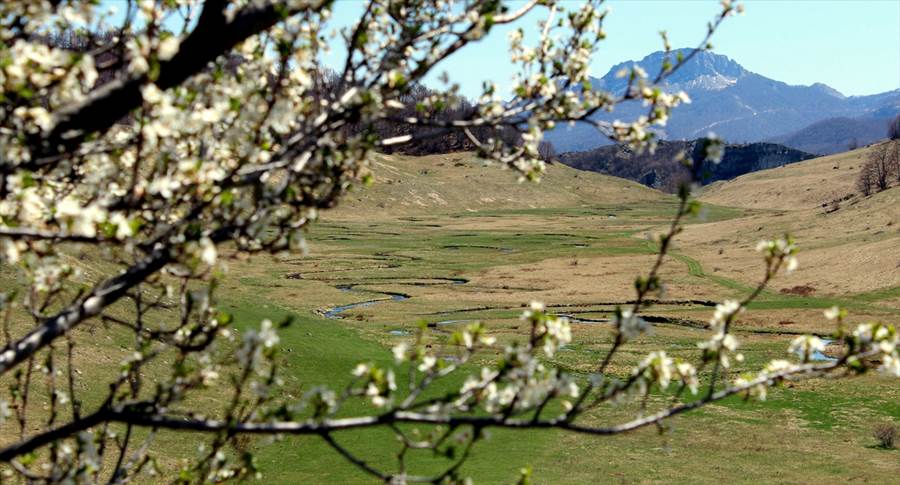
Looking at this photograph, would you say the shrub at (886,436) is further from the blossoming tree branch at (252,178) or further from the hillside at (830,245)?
the blossoming tree branch at (252,178)

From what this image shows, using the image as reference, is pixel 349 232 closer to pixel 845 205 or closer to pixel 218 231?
pixel 845 205

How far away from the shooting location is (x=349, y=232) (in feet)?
374

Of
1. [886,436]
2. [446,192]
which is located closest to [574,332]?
[886,436]

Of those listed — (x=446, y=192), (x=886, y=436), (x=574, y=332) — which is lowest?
(x=574, y=332)

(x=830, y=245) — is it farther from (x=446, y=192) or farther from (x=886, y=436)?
(x=446, y=192)

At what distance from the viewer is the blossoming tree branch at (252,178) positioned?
12.8 ft

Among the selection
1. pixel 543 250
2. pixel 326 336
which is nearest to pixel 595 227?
pixel 543 250

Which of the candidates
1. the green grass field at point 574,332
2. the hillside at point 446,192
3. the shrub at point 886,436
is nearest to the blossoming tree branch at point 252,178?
the green grass field at point 574,332

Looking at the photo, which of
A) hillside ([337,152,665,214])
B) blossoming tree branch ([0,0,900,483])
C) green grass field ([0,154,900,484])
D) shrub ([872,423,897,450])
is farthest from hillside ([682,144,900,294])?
hillside ([337,152,665,214])

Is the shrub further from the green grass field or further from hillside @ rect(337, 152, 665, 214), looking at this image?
hillside @ rect(337, 152, 665, 214)

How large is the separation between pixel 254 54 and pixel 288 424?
113 inches

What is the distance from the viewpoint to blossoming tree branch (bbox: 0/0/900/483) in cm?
391

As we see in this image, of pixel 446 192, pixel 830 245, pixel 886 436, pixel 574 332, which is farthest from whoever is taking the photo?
pixel 446 192

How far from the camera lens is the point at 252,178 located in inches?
171
